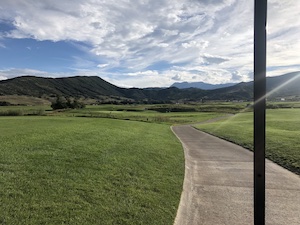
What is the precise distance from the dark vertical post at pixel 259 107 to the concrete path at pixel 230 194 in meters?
4.06

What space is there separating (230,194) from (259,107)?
6643mm

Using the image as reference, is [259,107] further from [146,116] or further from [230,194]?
[146,116]

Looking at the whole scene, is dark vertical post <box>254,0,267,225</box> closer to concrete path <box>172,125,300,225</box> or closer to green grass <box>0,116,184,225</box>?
green grass <box>0,116,184,225</box>

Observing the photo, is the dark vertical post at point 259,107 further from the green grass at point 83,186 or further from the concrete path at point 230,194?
the concrete path at point 230,194

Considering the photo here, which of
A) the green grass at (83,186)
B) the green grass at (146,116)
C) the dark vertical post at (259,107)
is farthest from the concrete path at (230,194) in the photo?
the green grass at (146,116)

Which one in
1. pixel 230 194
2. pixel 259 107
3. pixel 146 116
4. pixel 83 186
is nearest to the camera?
pixel 259 107

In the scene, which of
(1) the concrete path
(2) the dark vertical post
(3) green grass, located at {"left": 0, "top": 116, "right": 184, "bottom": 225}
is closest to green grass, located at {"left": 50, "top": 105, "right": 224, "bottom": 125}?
(3) green grass, located at {"left": 0, "top": 116, "right": 184, "bottom": 225}

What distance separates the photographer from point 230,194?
28.6 feet

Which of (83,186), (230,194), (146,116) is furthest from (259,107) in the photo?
(146,116)

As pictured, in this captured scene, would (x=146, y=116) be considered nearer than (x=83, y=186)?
No

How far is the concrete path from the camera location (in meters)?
6.81

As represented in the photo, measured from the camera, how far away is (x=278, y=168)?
41.3 ft

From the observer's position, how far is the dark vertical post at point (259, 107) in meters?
2.77

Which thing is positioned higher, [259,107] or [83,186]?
[259,107]
